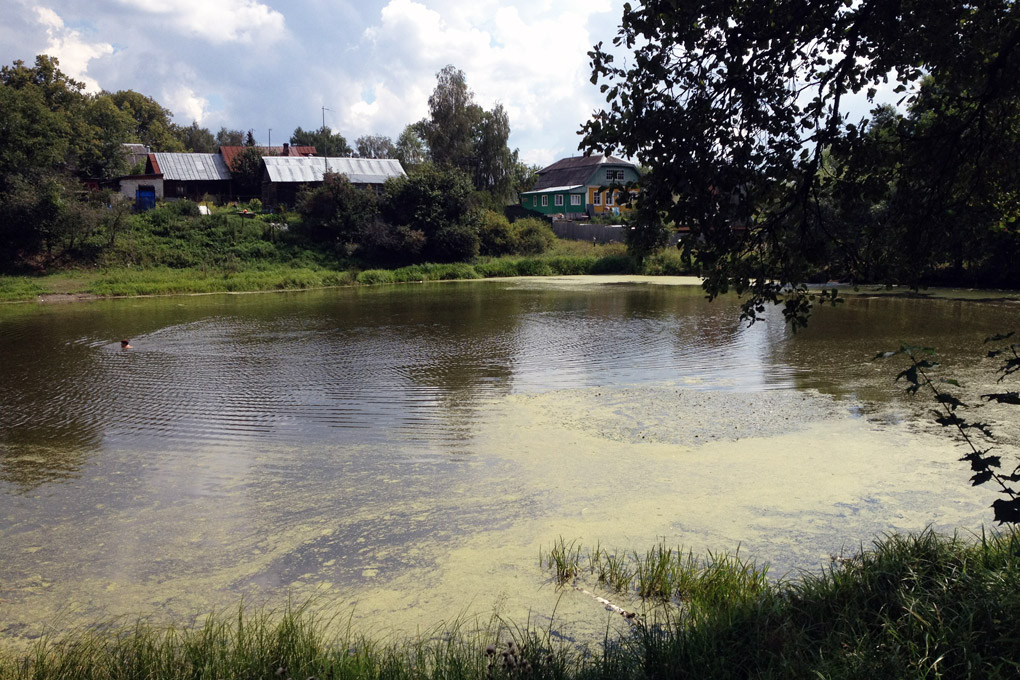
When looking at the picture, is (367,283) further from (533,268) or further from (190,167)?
(190,167)

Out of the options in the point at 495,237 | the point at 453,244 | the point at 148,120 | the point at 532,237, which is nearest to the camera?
the point at 453,244

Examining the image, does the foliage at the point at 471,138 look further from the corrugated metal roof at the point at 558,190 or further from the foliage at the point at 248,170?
the foliage at the point at 248,170

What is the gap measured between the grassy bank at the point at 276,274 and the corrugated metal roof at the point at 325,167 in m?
15.5

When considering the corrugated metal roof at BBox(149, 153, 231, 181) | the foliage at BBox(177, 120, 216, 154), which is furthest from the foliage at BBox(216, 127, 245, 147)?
the corrugated metal roof at BBox(149, 153, 231, 181)

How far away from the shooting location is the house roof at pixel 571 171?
64.7 meters

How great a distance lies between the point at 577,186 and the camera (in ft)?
215

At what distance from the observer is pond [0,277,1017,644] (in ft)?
19.6

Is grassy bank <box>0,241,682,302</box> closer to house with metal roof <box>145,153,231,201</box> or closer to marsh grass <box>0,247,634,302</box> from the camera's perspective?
marsh grass <box>0,247,634,302</box>

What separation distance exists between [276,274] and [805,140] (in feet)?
125

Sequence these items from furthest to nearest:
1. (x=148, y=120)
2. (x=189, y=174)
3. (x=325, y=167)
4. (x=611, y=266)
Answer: (x=148, y=120)
(x=325, y=167)
(x=189, y=174)
(x=611, y=266)

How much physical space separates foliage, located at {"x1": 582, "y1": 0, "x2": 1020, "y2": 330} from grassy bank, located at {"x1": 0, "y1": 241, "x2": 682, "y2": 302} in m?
25.5

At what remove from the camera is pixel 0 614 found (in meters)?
5.52

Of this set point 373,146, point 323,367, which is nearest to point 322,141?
point 373,146

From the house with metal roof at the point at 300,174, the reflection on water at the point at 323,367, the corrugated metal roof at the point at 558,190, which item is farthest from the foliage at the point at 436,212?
the corrugated metal roof at the point at 558,190
